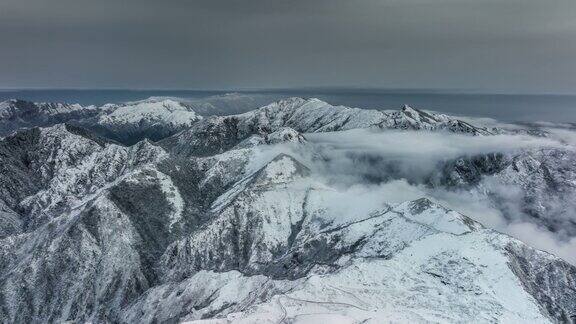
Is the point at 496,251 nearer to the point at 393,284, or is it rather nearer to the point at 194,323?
the point at 393,284

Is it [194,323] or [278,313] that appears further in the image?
[278,313]

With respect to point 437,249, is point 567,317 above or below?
below

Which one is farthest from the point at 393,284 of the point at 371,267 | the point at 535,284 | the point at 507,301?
the point at 535,284

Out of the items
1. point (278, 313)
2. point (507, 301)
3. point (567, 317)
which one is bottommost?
point (567, 317)

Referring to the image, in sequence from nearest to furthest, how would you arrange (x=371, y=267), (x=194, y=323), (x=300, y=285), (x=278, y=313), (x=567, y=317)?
(x=194, y=323) < (x=278, y=313) < (x=300, y=285) < (x=371, y=267) < (x=567, y=317)

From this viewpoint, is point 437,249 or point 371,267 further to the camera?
point 437,249

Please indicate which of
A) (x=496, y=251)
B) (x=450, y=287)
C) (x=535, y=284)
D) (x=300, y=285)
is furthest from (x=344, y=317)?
(x=535, y=284)

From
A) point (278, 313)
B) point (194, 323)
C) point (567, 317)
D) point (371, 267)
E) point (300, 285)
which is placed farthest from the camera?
point (567, 317)

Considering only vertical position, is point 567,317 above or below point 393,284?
below

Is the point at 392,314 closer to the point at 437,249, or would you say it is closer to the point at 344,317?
the point at 344,317
